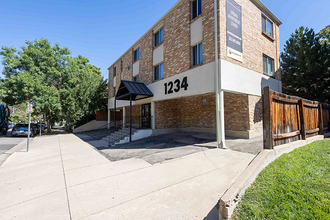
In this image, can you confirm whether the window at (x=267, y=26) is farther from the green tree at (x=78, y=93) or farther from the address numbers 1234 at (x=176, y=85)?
the green tree at (x=78, y=93)

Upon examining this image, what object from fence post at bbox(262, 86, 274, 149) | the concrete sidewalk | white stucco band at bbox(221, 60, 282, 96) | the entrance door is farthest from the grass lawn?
the entrance door

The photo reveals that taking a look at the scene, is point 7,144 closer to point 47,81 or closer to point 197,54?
point 47,81

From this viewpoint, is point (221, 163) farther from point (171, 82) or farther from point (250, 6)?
point (250, 6)

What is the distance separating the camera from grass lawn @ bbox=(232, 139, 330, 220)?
101 inches

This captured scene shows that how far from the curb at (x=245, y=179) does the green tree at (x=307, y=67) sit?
1256 centimetres

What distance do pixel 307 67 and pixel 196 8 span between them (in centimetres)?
1187

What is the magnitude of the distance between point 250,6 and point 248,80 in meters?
5.07

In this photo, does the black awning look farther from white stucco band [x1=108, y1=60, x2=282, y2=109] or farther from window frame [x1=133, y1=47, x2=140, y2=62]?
window frame [x1=133, y1=47, x2=140, y2=62]

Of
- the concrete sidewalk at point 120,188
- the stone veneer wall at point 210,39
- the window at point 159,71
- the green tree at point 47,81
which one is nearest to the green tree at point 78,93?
the green tree at point 47,81

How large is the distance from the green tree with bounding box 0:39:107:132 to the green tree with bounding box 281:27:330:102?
2218 centimetres

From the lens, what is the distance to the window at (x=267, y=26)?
11515 millimetres

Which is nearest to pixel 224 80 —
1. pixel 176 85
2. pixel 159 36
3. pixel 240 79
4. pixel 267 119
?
pixel 240 79

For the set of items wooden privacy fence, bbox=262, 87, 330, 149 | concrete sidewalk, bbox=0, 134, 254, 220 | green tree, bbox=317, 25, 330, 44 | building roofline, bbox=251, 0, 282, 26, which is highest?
green tree, bbox=317, 25, 330, 44

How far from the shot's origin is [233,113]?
10.2 m
